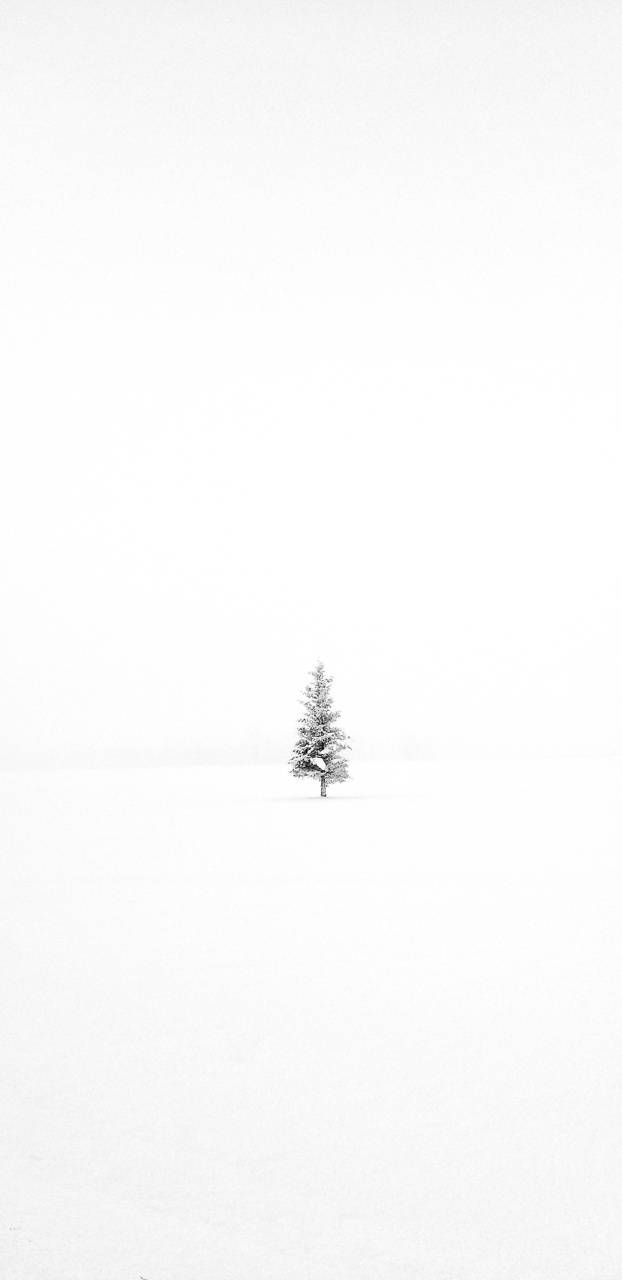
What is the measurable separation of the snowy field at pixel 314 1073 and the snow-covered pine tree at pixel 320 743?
76.8 ft

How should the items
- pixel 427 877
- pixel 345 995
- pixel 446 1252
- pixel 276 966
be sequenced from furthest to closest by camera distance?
1. pixel 427 877
2. pixel 276 966
3. pixel 345 995
4. pixel 446 1252

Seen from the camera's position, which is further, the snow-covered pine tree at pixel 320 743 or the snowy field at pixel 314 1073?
the snow-covered pine tree at pixel 320 743

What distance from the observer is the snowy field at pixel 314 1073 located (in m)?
5.86

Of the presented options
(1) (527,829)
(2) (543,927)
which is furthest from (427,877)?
(1) (527,829)

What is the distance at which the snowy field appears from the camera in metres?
5.86

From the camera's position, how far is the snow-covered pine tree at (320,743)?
43.4 meters

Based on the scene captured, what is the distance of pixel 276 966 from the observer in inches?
479

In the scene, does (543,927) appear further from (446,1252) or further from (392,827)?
(392,827)

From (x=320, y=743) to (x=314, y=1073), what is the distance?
35.2 metres

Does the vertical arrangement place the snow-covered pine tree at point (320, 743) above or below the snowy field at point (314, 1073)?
above

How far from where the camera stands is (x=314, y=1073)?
8539 millimetres

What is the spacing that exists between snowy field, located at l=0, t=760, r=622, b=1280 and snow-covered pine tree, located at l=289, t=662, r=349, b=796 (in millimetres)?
23402

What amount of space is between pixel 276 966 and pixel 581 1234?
6.83m

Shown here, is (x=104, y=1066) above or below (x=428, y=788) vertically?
below
